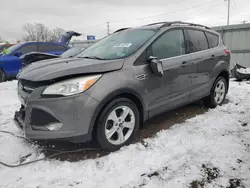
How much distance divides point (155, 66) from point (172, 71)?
514mm

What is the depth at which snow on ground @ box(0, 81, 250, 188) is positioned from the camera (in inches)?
83.2

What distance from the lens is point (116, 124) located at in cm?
263

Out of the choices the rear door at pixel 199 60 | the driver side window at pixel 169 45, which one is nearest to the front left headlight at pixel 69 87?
the driver side window at pixel 169 45

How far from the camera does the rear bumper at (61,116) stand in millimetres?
2254

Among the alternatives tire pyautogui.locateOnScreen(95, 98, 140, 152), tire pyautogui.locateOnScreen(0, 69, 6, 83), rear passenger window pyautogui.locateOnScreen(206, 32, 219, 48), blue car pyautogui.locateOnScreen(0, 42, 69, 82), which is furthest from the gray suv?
tire pyautogui.locateOnScreen(0, 69, 6, 83)

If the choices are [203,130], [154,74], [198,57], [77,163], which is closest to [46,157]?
[77,163]

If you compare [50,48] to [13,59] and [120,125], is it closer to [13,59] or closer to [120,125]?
[13,59]

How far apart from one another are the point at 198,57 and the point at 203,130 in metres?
1.32

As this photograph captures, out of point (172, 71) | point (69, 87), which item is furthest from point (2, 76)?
point (172, 71)

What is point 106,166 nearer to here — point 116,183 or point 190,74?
point 116,183

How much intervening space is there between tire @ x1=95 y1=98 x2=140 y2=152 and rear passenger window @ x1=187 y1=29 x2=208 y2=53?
171 centimetres

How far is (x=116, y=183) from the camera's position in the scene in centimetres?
210

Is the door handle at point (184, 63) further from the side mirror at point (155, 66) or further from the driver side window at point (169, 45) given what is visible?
the side mirror at point (155, 66)

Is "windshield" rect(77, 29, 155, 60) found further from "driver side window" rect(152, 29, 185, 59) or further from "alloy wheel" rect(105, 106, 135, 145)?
"alloy wheel" rect(105, 106, 135, 145)
